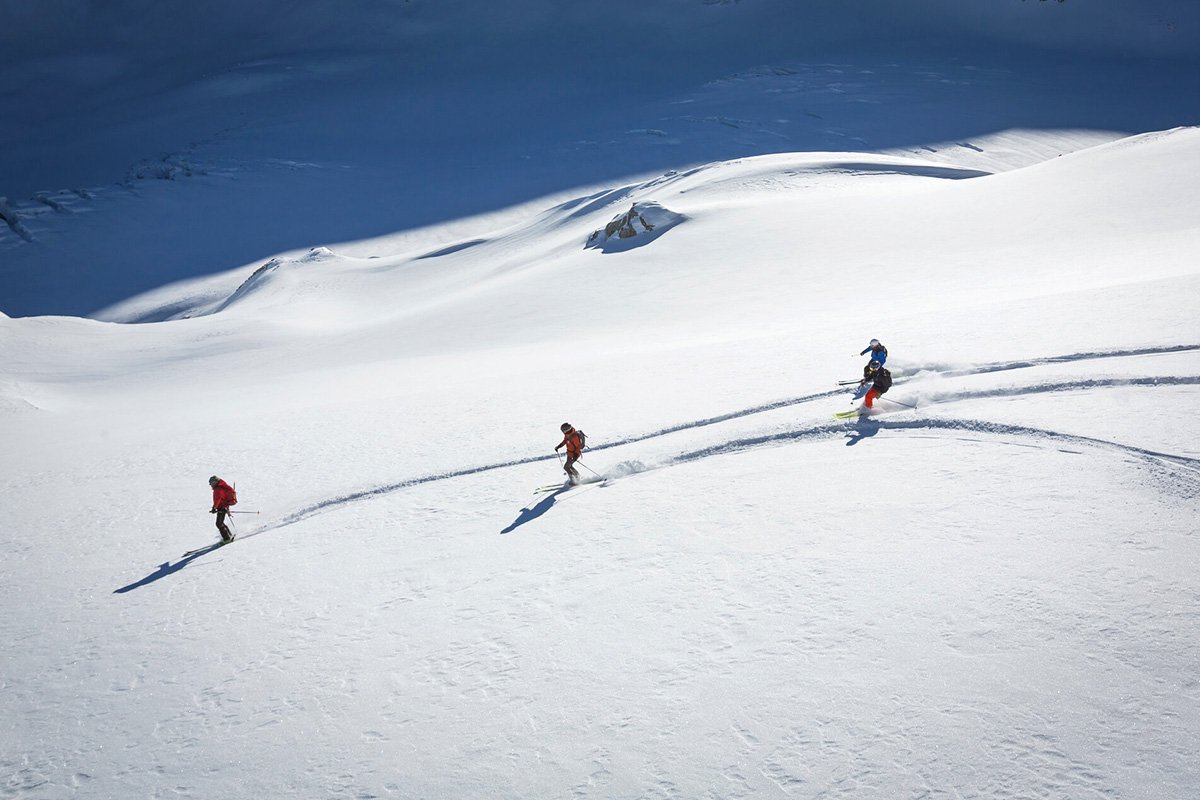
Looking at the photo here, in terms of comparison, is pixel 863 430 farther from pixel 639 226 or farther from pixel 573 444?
pixel 639 226

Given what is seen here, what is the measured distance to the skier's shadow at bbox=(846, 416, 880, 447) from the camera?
1303cm

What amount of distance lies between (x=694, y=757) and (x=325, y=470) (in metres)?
11.3

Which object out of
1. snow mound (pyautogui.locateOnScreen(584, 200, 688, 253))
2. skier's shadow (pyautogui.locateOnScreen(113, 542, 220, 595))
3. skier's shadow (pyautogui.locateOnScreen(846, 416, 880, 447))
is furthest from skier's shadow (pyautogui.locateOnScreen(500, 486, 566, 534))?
snow mound (pyautogui.locateOnScreen(584, 200, 688, 253))

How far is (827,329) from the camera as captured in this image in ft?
65.5

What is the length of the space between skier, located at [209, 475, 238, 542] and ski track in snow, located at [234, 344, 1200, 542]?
0.30 m

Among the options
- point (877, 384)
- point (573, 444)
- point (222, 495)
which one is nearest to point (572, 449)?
point (573, 444)

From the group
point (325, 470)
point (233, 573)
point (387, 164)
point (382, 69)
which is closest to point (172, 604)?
point (233, 573)

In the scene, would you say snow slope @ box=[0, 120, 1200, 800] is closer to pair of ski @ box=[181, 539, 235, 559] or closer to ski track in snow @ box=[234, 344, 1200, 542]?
ski track in snow @ box=[234, 344, 1200, 542]

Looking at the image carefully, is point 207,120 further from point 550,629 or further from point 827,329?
point 550,629

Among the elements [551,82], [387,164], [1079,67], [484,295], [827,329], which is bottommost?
[827,329]

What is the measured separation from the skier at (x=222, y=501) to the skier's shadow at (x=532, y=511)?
509cm

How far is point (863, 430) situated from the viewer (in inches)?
524

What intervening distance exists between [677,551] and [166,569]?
860cm

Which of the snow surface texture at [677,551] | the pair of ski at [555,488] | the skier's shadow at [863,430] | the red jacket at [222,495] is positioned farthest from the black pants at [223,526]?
the skier's shadow at [863,430]
